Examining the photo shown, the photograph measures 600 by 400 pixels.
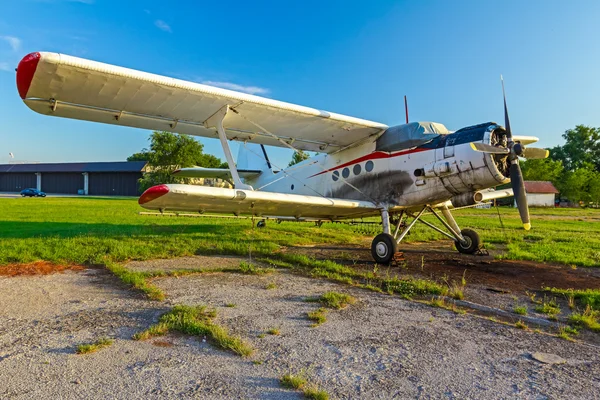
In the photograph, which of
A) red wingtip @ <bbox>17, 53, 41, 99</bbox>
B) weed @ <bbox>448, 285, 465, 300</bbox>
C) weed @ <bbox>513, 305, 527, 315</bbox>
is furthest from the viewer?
red wingtip @ <bbox>17, 53, 41, 99</bbox>

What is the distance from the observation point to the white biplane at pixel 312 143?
6895mm

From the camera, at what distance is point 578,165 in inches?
3361

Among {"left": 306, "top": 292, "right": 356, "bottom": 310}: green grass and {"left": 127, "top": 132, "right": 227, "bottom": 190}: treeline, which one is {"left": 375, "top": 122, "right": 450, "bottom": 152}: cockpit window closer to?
{"left": 306, "top": 292, "right": 356, "bottom": 310}: green grass

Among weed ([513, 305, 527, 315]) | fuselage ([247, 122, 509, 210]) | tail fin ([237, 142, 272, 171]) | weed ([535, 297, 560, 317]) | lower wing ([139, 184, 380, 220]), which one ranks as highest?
tail fin ([237, 142, 272, 171])

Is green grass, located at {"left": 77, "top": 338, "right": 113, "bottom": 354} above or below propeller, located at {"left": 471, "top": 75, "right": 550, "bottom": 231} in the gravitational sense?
below

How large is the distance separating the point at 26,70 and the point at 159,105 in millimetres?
2579

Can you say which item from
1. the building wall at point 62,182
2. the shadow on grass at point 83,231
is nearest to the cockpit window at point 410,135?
the shadow on grass at point 83,231

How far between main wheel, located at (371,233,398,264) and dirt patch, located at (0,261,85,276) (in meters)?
6.02

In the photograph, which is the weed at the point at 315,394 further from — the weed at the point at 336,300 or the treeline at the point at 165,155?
the treeline at the point at 165,155

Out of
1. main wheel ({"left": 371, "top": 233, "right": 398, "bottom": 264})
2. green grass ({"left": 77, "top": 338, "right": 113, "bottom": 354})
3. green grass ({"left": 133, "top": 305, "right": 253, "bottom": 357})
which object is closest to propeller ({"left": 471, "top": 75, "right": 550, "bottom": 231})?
main wheel ({"left": 371, "top": 233, "right": 398, "bottom": 264})

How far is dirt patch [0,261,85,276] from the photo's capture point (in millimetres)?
6379

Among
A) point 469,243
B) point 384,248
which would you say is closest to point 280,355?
point 384,248

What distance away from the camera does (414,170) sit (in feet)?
27.8

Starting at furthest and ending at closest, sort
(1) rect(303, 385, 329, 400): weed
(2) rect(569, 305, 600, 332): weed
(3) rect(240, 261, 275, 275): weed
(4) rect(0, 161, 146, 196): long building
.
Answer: (4) rect(0, 161, 146, 196): long building, (3) rect(240, 261, 275, 275): weed, (2) rect(569, 305, 600, 332): weed, (1) rect(303, 385, 329, 400): weed
